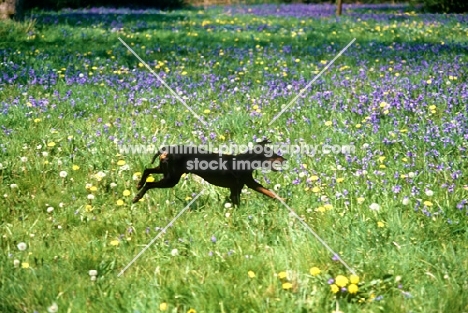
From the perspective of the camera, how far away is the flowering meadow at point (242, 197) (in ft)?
9.54

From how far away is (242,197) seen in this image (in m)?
4.11

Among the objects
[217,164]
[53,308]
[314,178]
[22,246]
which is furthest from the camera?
[314,178]

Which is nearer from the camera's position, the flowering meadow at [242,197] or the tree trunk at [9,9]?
the flowering meadow at [242,197]

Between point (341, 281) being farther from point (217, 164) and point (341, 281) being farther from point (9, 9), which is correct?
point (9, 9)

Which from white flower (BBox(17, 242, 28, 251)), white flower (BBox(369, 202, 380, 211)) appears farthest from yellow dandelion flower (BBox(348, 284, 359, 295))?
white flower (BBox(17, 242, 28, 251))

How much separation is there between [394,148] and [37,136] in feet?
12.4

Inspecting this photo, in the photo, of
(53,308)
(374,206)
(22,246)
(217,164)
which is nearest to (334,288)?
(374,206)

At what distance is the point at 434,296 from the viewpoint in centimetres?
275

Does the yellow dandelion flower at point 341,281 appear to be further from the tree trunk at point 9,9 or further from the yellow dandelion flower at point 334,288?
the tree trunk at point 9,9

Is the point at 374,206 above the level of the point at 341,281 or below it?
above

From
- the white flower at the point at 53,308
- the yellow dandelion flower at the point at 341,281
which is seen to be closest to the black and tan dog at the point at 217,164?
the yellow dandelion flower at the point at 341,281

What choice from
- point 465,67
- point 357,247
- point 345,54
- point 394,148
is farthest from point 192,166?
point 345,54

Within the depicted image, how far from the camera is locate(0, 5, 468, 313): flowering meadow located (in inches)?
114

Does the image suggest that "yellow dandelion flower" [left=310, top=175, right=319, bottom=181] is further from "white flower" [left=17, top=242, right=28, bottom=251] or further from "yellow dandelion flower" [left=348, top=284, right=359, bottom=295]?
"white flower" [left=17, top=242, right=28, bottom=251]
